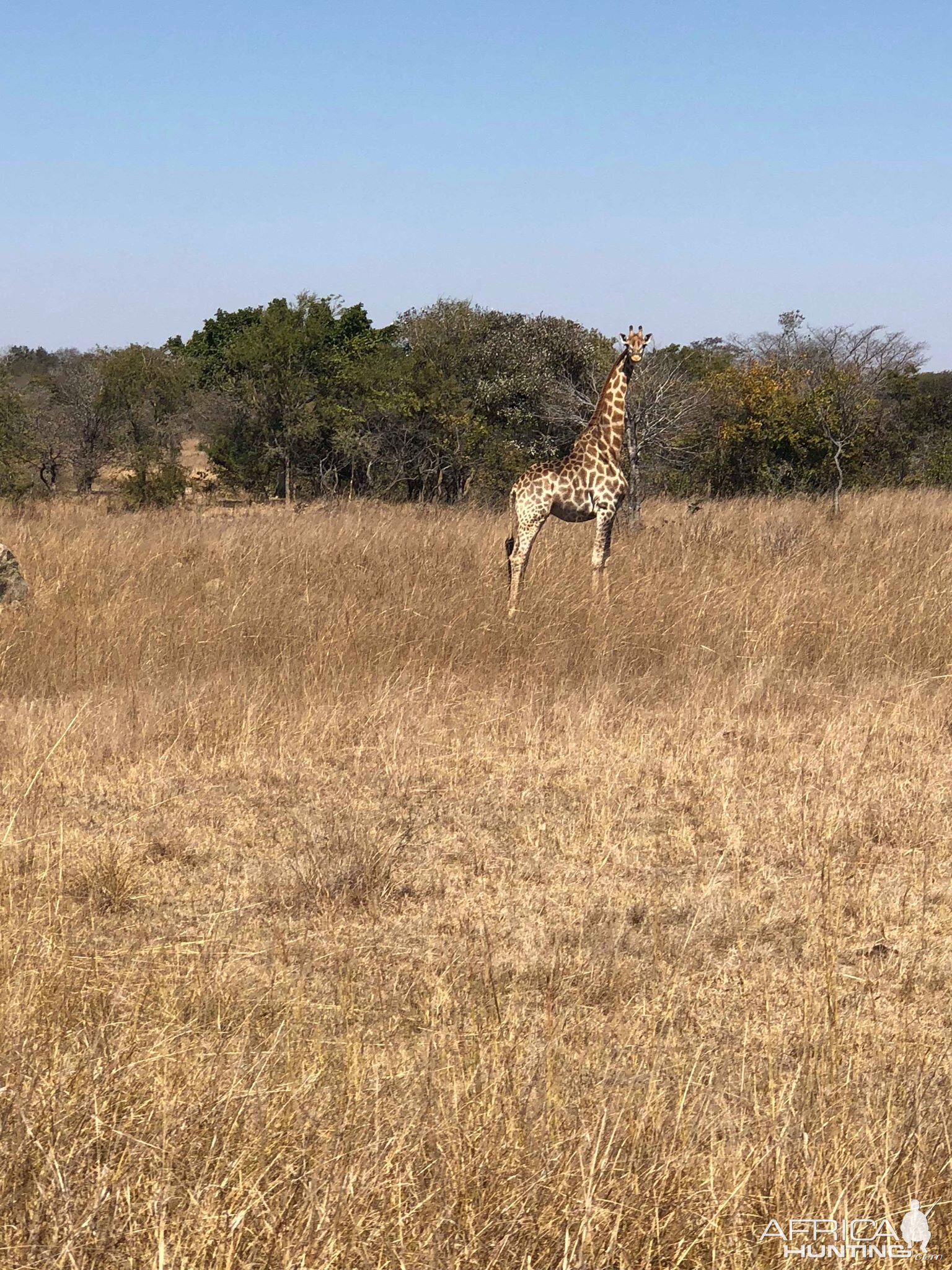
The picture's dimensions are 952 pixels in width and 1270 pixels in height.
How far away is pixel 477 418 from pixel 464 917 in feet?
58.8

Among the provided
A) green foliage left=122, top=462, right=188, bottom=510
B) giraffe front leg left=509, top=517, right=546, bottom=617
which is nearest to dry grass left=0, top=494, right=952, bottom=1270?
giraffe front leg left=509, top=517, right=546, bottom=617

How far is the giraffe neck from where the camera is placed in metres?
10.3

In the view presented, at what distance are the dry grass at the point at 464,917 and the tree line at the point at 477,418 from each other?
10068 millimetres

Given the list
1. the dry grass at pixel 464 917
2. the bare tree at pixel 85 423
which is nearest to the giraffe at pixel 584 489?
the dry grass at pixel 464 917

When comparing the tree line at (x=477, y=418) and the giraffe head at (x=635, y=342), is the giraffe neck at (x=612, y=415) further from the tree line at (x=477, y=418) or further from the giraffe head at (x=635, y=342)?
the tree line at (x=477, y=418)

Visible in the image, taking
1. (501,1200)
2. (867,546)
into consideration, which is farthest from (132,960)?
(867,546)

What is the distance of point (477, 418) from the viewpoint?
70.4ft

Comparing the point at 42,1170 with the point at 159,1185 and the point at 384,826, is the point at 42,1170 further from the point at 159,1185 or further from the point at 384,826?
the point at 384,826

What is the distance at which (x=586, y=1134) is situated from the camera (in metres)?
2.45

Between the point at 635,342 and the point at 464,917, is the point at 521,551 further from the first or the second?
A: the point at 464,917

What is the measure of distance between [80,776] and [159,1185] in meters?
3.48

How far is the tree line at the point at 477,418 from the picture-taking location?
67.7ft

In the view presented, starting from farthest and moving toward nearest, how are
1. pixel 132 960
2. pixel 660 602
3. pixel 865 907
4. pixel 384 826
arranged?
pixel 660 602 → pixel 384 826 → pixel 865 907 → pixel 132 960
